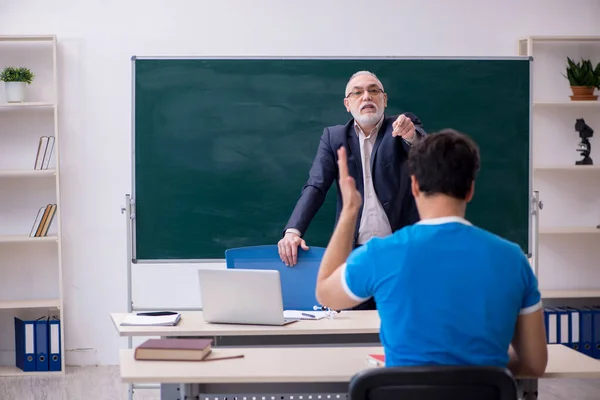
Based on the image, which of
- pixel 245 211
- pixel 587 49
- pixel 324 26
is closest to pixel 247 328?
pixel 245 211

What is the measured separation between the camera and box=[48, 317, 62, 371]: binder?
5664 millimetres

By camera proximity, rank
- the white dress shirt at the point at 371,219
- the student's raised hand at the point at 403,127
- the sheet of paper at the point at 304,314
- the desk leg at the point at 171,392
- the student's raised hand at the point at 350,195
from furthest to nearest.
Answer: the white dress shirt at the point at 371,219 → the student's raised hand at the point at 403,127 → the sheet of paper at the point at 304,314 → the desk leg at the point at 171,392 → the student's raised hand at the point at 350,195

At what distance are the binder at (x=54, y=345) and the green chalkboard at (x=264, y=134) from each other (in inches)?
41.3

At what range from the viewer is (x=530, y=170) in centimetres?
526

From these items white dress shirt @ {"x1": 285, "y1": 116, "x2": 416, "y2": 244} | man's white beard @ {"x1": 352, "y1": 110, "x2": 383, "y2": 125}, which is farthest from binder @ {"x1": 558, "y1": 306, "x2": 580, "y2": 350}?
man's white beard @ {"x1": 352, "y1": 110, "x2": 383, "y2": 125}

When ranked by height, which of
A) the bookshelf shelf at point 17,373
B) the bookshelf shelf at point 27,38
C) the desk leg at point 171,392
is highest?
the bookshelf shelf at point 27,38

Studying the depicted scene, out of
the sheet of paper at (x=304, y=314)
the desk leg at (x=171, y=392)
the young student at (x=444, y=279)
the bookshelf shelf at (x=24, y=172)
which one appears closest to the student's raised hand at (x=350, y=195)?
the young student at (x=444, y=279)

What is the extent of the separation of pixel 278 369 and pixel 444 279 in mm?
684

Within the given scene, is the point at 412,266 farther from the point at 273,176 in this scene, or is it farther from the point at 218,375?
the point at 273,176

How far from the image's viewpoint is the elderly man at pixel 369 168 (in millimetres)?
3955

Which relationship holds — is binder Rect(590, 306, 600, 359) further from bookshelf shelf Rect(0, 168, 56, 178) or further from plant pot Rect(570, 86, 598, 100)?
bookshelf shelf Rect(0, 168, 56, 178)

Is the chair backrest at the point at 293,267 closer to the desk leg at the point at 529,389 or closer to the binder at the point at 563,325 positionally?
the desk leg at the point at 529,389

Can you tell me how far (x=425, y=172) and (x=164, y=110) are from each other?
3300 millimetres

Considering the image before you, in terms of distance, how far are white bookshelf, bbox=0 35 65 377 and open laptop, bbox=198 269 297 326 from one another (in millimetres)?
2939
